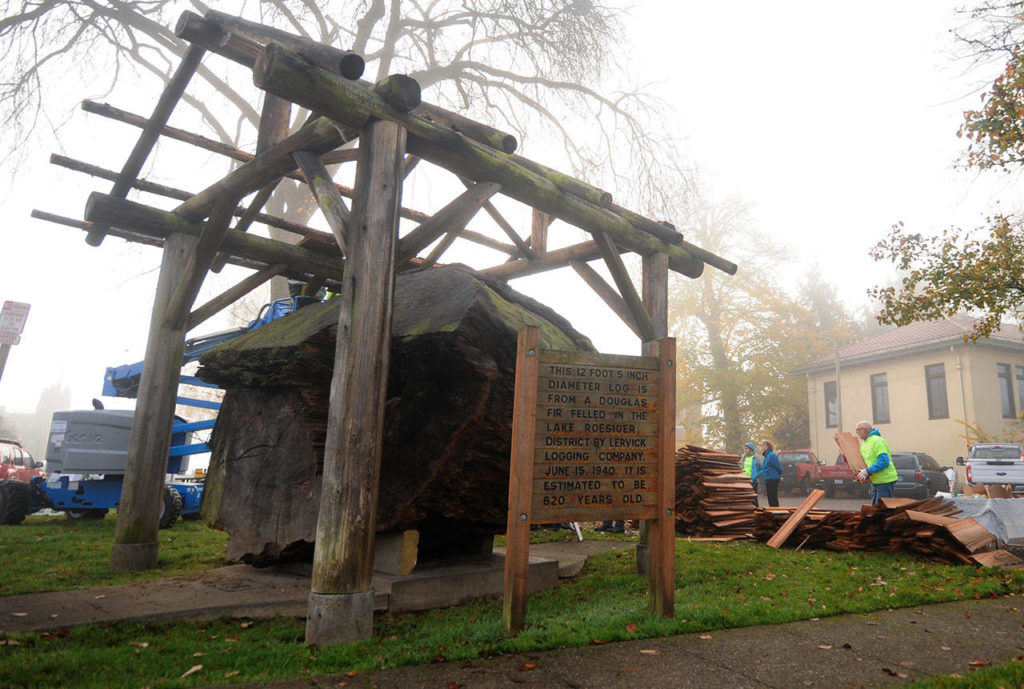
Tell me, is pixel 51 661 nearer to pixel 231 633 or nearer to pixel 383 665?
pixel 231 633

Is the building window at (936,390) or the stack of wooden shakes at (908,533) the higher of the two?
the building window at (936,390)

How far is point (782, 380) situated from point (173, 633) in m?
31.3

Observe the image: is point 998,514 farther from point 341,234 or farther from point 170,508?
point 170,508

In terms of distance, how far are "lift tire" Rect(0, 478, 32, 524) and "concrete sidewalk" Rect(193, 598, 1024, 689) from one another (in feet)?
33.5

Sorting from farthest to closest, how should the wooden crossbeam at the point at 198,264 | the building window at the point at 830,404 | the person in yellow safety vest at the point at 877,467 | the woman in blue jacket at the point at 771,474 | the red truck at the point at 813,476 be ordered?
the building window at the point at 830,404
the red truck at the point at 813,476
the woman in blue jacket at the point at 771,474
the person in yellow safety vest at the point at 877,467
the wooden crossbeam at the point at 198,264

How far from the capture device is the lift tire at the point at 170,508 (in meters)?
10.5

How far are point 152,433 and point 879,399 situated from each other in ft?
94.1

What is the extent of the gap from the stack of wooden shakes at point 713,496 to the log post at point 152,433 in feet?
25.0

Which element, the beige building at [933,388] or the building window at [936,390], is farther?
the building window at [936,390]

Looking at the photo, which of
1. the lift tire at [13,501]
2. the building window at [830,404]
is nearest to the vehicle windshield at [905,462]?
the building window at [830,404]

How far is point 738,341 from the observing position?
3225 cm

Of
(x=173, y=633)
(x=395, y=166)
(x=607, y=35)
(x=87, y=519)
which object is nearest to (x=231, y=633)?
(x=173, y=633)

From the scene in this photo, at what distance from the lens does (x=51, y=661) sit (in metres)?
3.74

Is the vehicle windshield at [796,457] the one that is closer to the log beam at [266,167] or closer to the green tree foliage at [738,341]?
the green tree foliage at [738,341]
